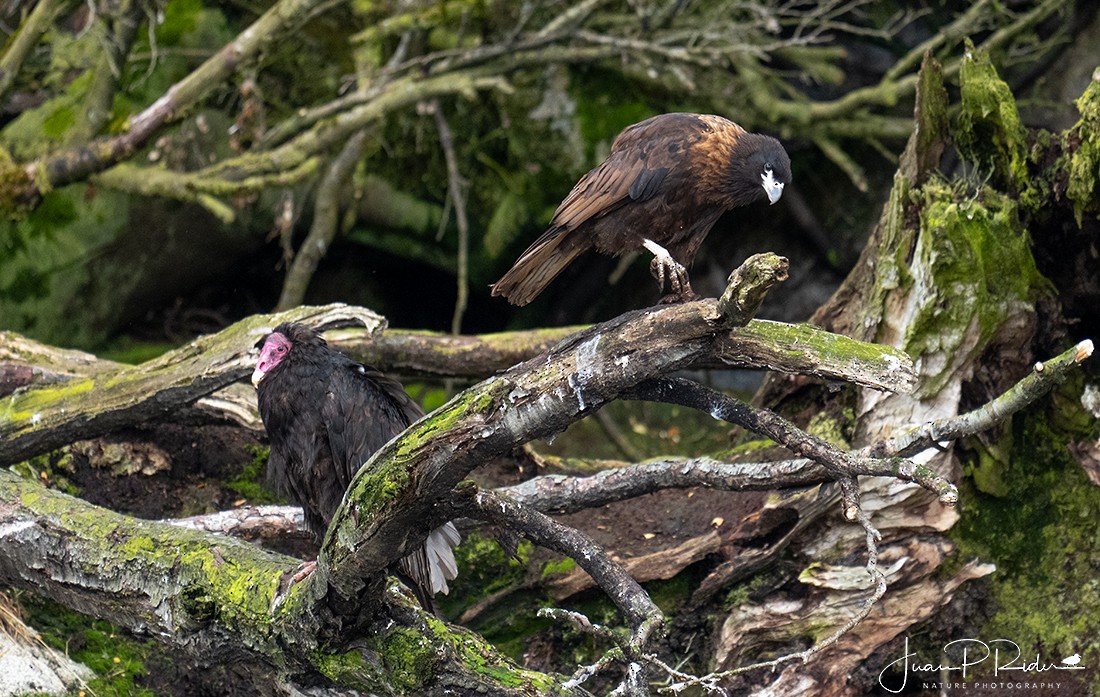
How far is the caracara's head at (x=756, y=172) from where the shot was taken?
4141mm

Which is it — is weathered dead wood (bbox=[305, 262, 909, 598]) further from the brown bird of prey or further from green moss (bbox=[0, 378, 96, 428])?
green moss (bbox=[0, 378, 96, 428])

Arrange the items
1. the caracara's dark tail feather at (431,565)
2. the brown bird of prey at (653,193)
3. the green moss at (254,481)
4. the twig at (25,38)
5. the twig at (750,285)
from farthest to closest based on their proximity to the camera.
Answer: the twig at (25,38), the green moss at (254,481), the brown bird of prey at (653,193), the caracara's dark tail feather at (431,565), the twig at (750,285)

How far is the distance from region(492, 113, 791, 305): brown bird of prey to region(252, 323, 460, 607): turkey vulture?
1.91 ft

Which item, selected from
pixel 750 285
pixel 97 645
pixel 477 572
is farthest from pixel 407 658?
pixel 97 645

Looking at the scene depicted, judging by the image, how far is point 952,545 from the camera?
4488 millimetres

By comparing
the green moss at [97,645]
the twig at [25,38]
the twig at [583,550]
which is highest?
the twig at [25,38]

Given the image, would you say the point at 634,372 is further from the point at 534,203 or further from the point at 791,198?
the point at 791,198

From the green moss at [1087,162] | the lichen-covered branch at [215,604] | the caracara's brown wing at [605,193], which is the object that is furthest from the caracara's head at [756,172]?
the lichen-covered branch at [215,604]

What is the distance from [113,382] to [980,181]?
349 centimetres

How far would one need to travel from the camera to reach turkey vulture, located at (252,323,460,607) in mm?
4098

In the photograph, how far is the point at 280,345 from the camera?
429 cm

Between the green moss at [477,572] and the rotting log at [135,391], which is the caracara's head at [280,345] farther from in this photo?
the green moss at [477,572]

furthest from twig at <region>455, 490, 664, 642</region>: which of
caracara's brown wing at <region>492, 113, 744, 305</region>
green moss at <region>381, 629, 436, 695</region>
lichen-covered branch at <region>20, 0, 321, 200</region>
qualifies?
lichen-covered branch at <region>20, 0, 321, 200</region>

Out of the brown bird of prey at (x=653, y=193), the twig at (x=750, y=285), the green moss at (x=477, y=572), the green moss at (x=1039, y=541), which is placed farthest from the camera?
the green moss at (x=477, y=572)
